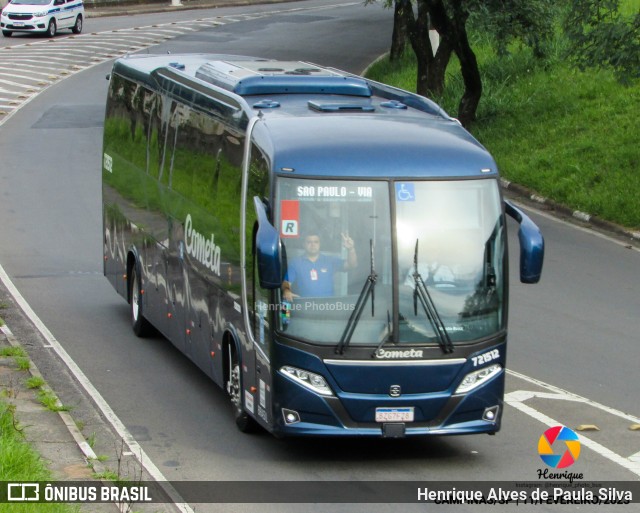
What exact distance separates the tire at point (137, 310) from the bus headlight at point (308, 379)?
5.86 meters

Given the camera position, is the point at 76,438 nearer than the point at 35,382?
Yes

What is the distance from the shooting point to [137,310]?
1633 cm

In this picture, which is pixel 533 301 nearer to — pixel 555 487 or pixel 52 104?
pixel 555 487

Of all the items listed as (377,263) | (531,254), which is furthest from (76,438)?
(531,254)

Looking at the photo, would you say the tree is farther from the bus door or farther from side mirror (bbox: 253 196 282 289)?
side mirror (bbox: 253 196 282 289)

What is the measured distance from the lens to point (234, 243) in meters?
11.7

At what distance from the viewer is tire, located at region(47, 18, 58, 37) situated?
51344 mm

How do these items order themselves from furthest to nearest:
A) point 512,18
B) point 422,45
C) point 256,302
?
point 422,45
point 512,18
point 256,302

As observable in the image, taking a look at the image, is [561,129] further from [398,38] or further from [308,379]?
[308,379]

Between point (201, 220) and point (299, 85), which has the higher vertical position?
point (299, 85)

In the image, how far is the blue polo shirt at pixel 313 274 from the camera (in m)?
10.5

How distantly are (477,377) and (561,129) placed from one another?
1886cm

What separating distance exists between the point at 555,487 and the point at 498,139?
19.4m

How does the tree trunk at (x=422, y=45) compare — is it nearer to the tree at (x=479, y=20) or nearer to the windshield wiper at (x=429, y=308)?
the tree at (x=479, y=20)
